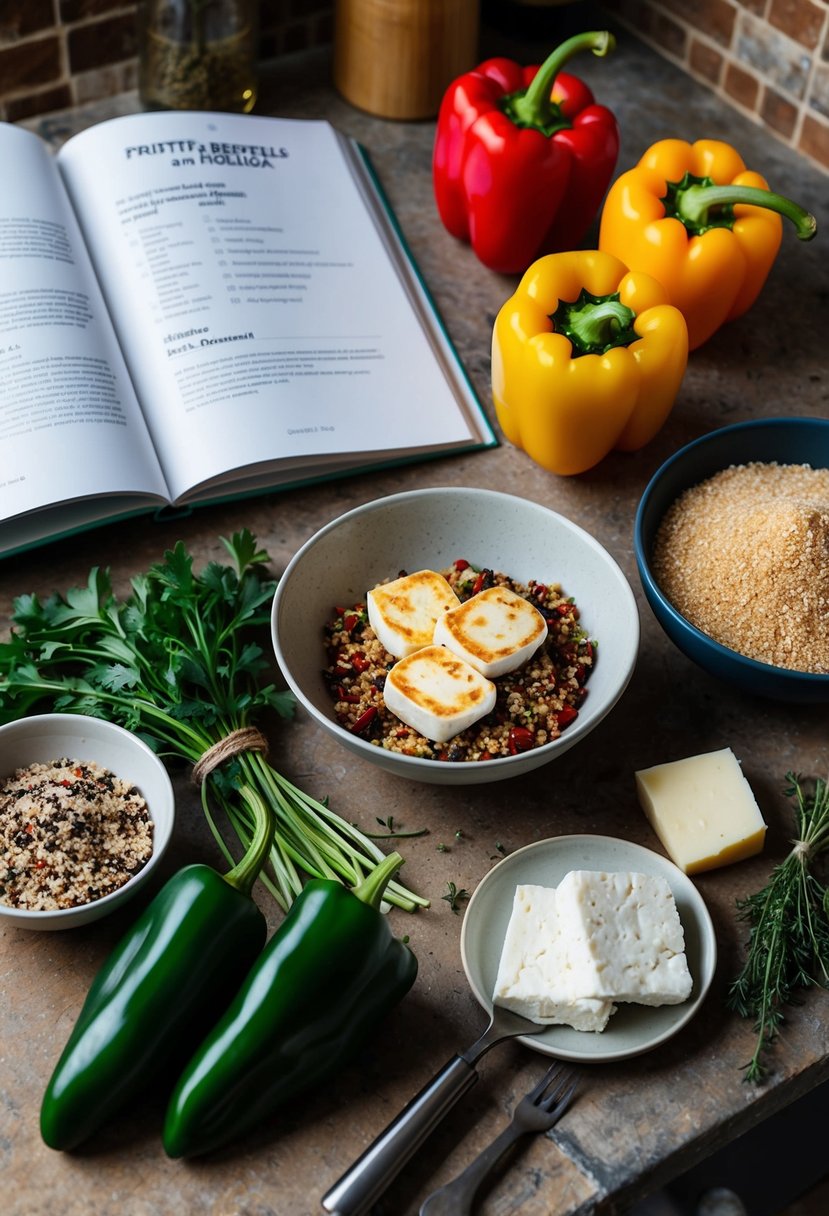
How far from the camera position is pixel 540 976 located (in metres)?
0.98

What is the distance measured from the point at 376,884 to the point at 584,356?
2.09 feet

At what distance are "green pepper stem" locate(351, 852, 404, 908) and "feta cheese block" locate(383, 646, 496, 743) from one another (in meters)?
0.15

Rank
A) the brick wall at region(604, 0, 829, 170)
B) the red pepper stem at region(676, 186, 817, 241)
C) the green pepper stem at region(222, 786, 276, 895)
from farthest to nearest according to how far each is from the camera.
Result: the brick wall at region(604, 0, 829, 170), the red pepper stem at region(676, 186, 817, 241), the green pepper stem at region(222, 786, 276, 895)

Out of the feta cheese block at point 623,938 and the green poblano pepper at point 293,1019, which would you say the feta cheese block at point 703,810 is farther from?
the green poblano pepper at point 293,1019

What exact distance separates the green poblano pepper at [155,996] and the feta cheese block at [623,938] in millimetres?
254

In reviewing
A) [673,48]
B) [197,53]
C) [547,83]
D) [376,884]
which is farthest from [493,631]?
[673,48]

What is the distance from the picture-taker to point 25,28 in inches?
68.6

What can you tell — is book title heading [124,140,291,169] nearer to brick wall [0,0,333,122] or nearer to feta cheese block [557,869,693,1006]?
brick wall [0,0,333,122]

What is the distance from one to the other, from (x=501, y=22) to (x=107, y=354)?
104 cm

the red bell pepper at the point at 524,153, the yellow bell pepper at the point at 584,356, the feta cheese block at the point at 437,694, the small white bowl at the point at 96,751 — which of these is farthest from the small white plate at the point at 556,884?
the red bell pepper at the point at 524,153

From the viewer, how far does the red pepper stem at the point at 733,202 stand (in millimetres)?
1417

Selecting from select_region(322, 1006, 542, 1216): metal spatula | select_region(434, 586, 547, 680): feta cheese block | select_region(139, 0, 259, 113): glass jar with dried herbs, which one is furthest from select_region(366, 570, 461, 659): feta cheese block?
select_region(139, 0, 259, 113): glass jar with dried herbs

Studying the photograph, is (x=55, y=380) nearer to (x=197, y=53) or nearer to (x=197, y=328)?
(x=197, y=328)

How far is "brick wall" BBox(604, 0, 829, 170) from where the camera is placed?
1798 mm
